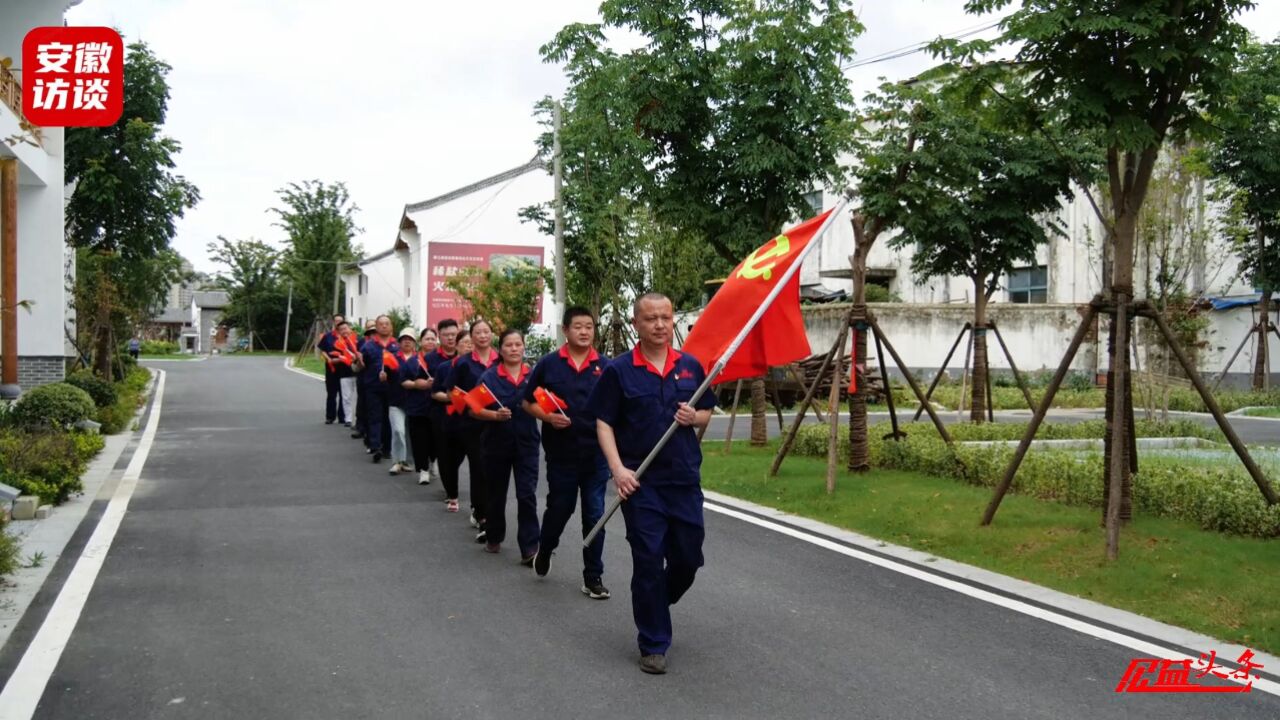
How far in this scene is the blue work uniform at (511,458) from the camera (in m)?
7.91

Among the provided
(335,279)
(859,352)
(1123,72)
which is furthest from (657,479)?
(335,279)

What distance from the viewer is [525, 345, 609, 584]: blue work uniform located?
712cm

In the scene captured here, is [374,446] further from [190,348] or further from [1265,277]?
[190,348]

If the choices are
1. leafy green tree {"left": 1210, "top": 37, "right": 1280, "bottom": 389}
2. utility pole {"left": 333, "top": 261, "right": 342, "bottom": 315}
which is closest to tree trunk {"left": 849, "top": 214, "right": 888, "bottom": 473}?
leafy green tree {"left": 1210, "top": 37, "right": 1280, "bottom": 389}

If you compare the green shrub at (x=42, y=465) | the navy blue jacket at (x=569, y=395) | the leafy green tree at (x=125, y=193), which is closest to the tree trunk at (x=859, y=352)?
the navy blue jacket at (x=569, y=395)

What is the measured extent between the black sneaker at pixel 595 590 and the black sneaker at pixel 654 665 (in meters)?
1.53

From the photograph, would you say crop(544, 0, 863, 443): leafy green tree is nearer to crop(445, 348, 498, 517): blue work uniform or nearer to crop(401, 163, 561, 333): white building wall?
crop(445, 348, 498, 517): blue work uniform

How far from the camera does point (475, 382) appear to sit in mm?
8953

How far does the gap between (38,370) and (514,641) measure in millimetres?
16874

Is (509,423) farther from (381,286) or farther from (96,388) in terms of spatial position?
(381,286)

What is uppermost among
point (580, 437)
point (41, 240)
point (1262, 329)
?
point (41, 240)

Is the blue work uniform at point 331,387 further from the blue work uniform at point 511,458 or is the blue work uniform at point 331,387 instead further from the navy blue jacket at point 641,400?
the navy blue jacket at point 641,400

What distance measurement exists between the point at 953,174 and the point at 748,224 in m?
3.20

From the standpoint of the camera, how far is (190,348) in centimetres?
9881
